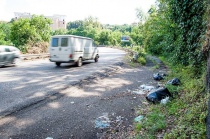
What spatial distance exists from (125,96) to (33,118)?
3.49 meters

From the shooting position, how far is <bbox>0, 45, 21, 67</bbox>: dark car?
13422 millimetres

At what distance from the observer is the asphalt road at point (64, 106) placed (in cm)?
496

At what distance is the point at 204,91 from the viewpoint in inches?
227

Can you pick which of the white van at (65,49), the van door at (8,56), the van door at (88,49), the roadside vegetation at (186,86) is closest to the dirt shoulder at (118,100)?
the roadside vegetation at (186,86)

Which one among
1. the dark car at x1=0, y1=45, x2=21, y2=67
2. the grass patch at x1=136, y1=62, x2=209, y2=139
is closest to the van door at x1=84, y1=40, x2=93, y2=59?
the dark car at x1=0, y1=45, x2=21, y2=67

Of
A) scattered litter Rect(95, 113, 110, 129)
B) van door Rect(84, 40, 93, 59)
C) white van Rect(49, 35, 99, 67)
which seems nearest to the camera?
scattered litter Rect(95, 113, 110, 129)

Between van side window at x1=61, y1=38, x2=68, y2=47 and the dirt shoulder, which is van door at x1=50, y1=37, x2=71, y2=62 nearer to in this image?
van side window at x1=61, y1=38, x2=68, y2=47

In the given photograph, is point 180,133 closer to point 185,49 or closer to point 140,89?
point 140,89

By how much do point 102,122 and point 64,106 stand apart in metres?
1.63

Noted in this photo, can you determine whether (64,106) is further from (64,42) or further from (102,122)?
(64,42)

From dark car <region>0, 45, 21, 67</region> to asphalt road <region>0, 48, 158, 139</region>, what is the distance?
3.59 meters

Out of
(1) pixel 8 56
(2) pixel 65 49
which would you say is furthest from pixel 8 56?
(2) pixel 65 49

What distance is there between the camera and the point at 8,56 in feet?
45.1

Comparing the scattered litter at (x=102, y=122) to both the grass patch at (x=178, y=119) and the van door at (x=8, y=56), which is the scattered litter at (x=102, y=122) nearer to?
the grass patch at (x=178, y=119)
